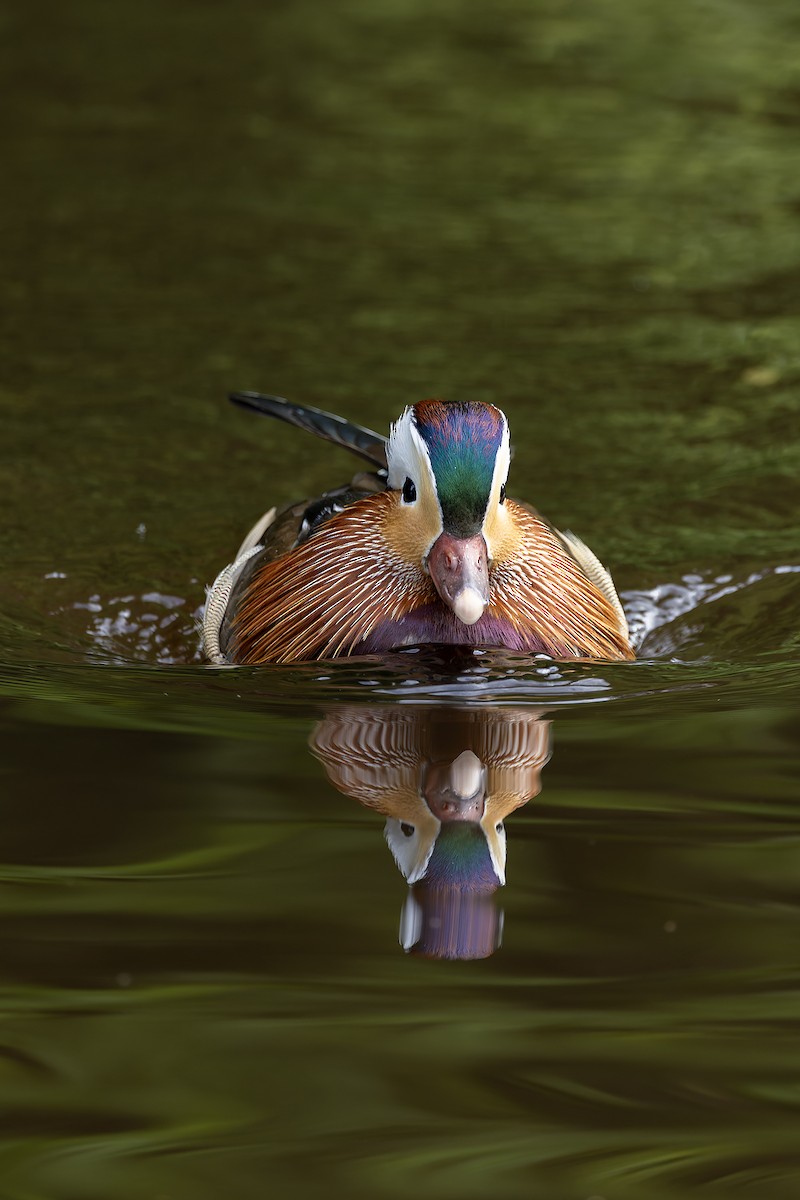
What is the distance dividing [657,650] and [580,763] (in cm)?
215

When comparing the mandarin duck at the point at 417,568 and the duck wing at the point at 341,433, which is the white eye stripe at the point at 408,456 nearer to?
the mandarin duck at the point at 417,568

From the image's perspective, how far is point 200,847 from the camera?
141 inches

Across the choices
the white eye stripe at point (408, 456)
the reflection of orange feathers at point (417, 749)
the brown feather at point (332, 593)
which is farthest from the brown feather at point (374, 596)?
the reflection of orange feathers at point (417, 749)

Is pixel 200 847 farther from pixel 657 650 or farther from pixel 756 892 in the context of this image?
pixel 657 650

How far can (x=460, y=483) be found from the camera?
4750mm

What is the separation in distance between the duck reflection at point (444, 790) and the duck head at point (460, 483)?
39 centimetres

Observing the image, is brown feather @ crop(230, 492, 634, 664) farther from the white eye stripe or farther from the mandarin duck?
the white eye stripe

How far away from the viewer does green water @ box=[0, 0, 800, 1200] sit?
2.67 meters

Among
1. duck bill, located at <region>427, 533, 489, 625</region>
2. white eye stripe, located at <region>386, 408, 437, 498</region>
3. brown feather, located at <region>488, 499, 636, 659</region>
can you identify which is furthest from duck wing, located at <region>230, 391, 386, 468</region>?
duck bill, located at <region>427, 533, 489, 625</region>

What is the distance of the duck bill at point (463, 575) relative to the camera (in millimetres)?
4672

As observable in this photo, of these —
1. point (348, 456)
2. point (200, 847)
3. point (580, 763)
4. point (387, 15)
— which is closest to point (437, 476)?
point (580, 763)

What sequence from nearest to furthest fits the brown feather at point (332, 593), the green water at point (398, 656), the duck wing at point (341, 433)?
1. the green water at point (398, 656)
2. the brown feather at point (332, 593)
3. the duck wing at point (341, 433)

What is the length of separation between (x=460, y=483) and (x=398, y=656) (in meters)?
0.57

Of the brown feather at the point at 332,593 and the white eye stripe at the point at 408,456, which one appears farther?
the brown feather at the point at 332,593
